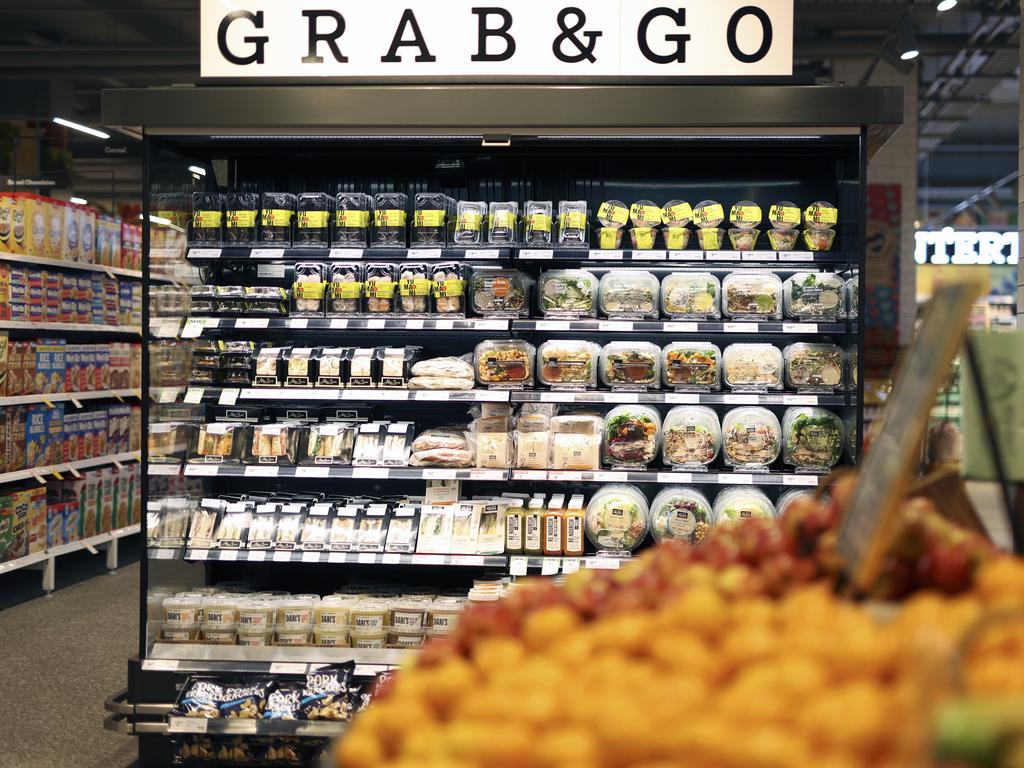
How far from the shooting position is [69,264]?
7.59m

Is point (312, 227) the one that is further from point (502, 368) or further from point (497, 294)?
point (502, 368)

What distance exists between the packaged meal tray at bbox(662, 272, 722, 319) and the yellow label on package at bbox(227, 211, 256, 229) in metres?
1.83

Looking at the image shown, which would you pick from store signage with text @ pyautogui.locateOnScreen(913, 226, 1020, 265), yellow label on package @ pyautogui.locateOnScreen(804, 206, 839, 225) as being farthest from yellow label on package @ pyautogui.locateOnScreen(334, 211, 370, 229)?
store signage with text @ pyautogui.locateOnScreen(913, 226, 1020, 265)

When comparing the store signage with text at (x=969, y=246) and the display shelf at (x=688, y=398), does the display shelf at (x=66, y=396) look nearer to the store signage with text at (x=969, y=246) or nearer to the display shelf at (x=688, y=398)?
the display shelf at (x=688, y=398)

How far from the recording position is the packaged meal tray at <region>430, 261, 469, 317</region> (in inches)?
171

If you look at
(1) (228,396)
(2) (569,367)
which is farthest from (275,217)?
(2) (569,367)

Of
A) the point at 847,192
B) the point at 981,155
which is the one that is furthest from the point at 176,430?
the point at 981,155

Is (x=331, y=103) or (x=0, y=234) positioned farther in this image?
(x=0, y=234)

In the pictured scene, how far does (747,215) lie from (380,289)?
1.63 m

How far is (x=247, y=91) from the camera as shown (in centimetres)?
390

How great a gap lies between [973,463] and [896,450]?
60 cm

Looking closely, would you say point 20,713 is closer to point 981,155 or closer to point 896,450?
point 896,450

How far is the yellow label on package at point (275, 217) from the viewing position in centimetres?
436

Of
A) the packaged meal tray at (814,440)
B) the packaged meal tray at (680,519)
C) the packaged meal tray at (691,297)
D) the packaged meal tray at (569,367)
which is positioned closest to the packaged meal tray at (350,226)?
the packaged meal tray at (569,367)
